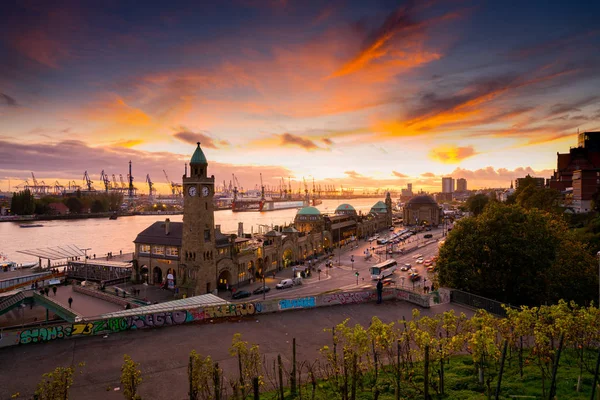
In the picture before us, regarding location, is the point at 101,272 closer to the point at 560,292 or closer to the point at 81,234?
the point at 560,292

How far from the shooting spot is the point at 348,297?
2894 cm

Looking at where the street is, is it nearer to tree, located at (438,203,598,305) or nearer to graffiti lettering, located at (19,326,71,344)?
tree, located at (438,203,598,305)

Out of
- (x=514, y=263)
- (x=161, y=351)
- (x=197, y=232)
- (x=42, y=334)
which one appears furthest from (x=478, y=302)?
(x=197, y=232)

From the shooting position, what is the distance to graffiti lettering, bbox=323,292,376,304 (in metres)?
28.3

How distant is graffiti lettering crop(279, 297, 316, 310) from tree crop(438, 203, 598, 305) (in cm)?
1377

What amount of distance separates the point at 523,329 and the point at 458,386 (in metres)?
3.57

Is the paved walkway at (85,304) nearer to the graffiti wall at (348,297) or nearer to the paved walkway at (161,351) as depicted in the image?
the paved walkway at (161,351)

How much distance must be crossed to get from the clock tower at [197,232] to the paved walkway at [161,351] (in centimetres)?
2715

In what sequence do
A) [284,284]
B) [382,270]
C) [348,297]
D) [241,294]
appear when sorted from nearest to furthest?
[348,297], [241,294], [284,284], [382,270]

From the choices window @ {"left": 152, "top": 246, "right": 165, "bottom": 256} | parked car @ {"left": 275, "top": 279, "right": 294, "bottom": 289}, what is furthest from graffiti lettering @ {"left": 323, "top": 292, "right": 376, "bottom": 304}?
window @ {"left": 152, "top": 246, "right": 165, "bottom": 256}

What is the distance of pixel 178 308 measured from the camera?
81.5 ft

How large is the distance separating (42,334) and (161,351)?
23.7 feet

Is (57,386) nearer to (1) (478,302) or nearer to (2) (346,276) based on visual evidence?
(1) (478,302)

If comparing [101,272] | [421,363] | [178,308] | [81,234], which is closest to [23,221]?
[81,234]
